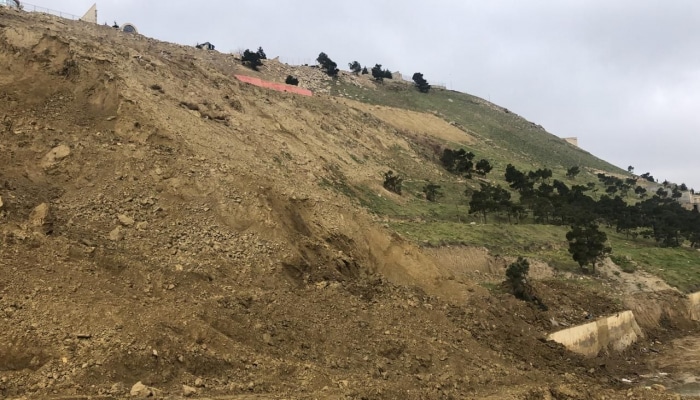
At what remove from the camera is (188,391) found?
8531 millimetres

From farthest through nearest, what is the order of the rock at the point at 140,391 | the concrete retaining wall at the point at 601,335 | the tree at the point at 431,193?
the tree at the point at 431,193 < the concrete retaining wall at the point at 601,335 < the rock at the point at 140,391

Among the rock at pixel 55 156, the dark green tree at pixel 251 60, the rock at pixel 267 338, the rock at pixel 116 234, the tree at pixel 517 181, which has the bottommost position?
the rock at pixel 267 338

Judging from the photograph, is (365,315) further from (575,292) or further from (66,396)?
(575,292)

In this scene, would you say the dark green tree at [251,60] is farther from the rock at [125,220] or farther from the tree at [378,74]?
the rock at [125,220]

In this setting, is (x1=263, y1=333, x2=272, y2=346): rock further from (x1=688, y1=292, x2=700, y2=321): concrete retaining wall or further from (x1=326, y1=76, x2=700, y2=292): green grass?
(x1=688, y1=292, x2=700, y2=321): concrete retaining wall

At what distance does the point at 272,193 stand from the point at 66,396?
29.4 ft

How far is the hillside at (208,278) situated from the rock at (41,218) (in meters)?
0.05

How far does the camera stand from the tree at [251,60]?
5275 cm

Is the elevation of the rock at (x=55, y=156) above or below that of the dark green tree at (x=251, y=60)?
below

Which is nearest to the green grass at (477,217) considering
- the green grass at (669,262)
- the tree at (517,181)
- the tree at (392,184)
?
the green grass at (669,262)

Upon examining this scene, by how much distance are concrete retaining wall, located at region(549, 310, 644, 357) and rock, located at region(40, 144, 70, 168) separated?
607 inches

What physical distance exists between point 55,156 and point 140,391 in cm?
865

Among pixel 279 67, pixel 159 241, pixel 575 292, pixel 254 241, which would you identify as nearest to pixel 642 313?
pixel 575 292

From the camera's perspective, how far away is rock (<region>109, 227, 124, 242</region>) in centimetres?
1219
